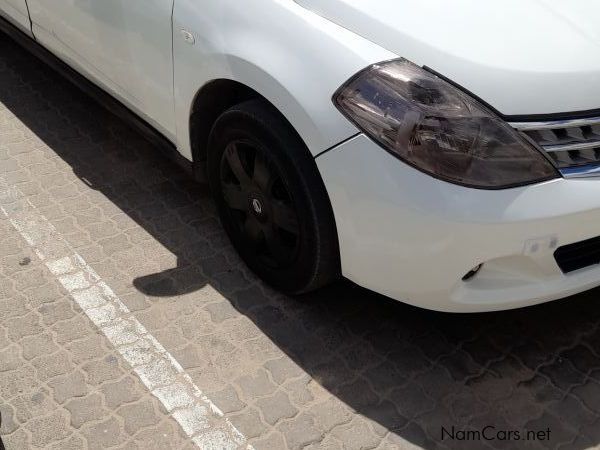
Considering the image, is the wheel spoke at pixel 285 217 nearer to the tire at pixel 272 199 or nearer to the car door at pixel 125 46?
the tire at pixel 272 199

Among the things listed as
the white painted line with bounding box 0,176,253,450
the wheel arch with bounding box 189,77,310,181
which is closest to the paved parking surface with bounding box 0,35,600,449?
the white painted line with bounding box 0,176,253,450

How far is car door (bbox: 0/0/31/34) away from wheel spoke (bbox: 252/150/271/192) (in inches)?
82.3

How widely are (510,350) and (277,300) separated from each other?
1007 mm

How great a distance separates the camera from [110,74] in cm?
360

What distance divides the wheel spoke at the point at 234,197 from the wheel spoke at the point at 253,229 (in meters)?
0.06

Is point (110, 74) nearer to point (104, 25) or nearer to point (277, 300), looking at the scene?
point (104, 25)

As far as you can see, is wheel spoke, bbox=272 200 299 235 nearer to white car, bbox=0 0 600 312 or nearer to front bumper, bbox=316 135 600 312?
white car, bbox=0 0 600 312

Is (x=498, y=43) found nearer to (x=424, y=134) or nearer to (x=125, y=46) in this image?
(x=424, y=134)

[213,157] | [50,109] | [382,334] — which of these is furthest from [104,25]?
[382,334]

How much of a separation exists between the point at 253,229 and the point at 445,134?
3.62 ft

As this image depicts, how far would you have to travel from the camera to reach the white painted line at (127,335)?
8.68 ft

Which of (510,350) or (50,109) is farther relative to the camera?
(50,109)

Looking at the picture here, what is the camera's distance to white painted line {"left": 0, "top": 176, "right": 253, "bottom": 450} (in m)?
2.64

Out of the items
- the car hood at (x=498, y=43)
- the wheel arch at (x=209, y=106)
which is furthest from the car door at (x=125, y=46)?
the car hood at (x=498, y=43)
